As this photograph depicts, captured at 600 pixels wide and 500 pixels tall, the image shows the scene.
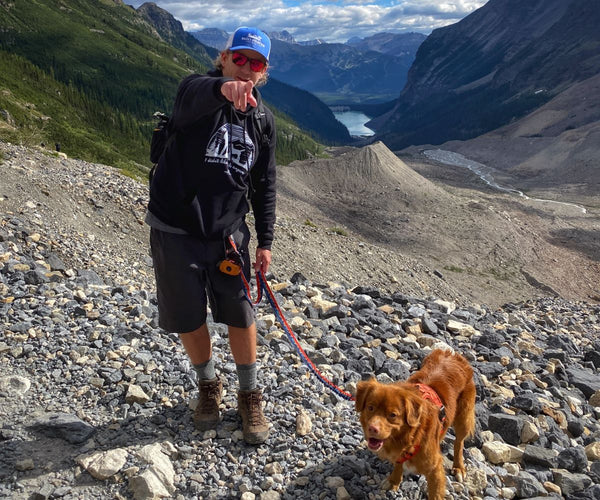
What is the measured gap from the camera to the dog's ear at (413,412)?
3.45 meters

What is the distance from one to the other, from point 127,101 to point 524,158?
3943 inches

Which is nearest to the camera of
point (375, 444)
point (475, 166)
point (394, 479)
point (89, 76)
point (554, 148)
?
point (375, 444)

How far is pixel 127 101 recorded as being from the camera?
125 metres

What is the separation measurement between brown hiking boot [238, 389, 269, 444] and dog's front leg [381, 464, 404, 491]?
115 centimetres

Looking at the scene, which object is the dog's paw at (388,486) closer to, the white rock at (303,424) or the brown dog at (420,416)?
the brown dog at (420,416)

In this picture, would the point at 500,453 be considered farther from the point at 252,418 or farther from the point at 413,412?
the point at 252,418

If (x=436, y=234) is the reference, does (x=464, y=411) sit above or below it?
above

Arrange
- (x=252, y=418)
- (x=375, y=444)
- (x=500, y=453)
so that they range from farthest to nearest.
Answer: (x=500, y=453), (x=252, y=418), (x=375, y=444)

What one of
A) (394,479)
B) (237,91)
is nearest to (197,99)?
(237,91)

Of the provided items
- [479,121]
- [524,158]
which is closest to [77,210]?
[524,158]

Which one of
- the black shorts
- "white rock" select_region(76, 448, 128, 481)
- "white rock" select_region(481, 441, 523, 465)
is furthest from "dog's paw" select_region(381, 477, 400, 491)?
"white rock" select_region(76, 448, 128, 481)

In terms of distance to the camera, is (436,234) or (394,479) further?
(436,234)

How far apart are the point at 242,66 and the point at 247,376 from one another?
2.76m

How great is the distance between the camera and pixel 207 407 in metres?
4.57
